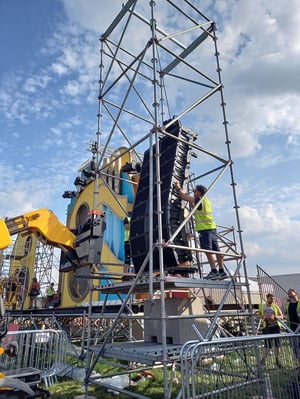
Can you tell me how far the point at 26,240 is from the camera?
24.8 meters

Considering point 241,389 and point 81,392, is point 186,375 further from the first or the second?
point 81,392

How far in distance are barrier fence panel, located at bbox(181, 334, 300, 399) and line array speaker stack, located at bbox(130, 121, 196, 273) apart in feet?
5.92

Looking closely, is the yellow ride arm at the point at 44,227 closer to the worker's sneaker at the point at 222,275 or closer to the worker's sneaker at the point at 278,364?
the worker's sneaker at the point at 222,275

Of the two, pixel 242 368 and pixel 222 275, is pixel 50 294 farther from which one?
pixel 242 368

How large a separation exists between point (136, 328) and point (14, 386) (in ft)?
21.6

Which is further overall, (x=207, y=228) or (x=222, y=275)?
(x=207, y=228)

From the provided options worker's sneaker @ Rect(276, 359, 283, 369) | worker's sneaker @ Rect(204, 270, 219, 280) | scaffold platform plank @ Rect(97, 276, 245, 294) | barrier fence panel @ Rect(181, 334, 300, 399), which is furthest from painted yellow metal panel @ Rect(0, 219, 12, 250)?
worker's sneaker @ Rect(276, 359, 283, 369)

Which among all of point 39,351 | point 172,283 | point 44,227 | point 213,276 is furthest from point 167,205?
point 39,351

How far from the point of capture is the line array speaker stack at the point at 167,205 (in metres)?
5.36

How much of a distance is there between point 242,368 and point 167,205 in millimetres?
2668

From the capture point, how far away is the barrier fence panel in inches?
131

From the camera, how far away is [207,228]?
575 cm

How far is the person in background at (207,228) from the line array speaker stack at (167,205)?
0.84 feet

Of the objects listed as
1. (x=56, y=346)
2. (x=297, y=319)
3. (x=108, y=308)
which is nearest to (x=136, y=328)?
(x=108, y=308)
